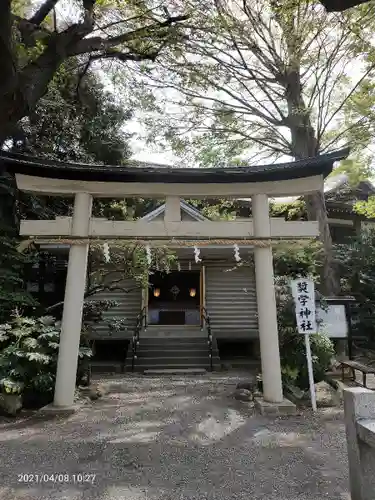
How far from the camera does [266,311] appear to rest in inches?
283

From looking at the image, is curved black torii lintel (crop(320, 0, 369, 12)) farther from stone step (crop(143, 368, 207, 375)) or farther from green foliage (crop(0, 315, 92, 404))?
stone step (crop(143, 368, 207, 375))

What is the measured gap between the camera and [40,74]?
5.94 m

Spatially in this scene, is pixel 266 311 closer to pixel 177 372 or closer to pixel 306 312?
pixel 306 312

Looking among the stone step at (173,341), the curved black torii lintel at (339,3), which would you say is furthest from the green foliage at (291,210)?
the curved black torii lintel at (339,3)

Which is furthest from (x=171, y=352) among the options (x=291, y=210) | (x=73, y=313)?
(x=291, y=210)

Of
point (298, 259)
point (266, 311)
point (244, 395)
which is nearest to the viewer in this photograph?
point (266, 311)

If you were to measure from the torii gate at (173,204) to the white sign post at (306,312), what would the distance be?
54cm

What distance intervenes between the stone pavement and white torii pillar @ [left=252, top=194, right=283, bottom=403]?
67cm

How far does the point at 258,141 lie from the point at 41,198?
939 cm

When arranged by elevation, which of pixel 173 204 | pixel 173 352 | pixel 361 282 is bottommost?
pixel 173 352

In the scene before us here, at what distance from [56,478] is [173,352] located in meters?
8.60

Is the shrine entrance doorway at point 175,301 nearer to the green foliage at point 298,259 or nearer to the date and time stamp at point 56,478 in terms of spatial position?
the green foliage at point 298,259

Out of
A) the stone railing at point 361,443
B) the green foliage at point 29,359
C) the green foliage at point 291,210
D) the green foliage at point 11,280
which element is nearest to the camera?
the stone railing at point 361,443

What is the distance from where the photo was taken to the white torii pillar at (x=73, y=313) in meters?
6.83
